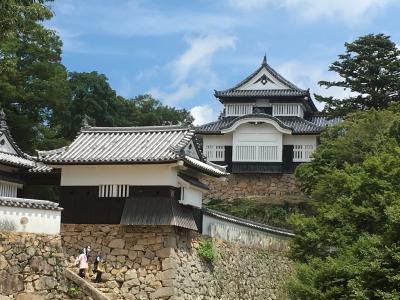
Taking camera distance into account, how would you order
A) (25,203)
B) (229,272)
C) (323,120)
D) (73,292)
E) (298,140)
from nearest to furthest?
(25,203), (73,292), (229,272), (298,140), (323,120)

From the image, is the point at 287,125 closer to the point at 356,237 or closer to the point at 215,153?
the point at 215,153

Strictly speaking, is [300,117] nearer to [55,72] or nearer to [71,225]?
[55,72]

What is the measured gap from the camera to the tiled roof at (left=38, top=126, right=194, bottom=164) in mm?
23984

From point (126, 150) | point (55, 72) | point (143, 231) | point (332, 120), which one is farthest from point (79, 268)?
point (332, 120)

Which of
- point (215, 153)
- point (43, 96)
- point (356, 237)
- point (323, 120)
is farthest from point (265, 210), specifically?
point (356, 237)

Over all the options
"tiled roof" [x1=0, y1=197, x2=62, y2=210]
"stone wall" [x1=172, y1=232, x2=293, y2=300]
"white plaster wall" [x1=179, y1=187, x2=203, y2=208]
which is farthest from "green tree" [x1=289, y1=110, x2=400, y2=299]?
"tiled roof" [x1=0, y1=197, x2=62, y2=210]

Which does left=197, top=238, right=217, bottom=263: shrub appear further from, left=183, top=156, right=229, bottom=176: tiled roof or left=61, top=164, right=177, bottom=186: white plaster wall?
left=61, top=164, right=177, bottom=186: white plaster wall

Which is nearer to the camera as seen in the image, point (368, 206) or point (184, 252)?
point (368, 206)

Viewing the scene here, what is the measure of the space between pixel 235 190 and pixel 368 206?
72.7ft

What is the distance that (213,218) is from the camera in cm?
2727

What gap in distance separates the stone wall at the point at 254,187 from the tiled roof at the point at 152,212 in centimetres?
1939

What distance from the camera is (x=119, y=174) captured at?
24.4 metres

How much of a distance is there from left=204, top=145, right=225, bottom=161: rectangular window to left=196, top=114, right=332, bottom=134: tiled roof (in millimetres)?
1123

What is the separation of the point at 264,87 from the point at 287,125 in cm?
354
